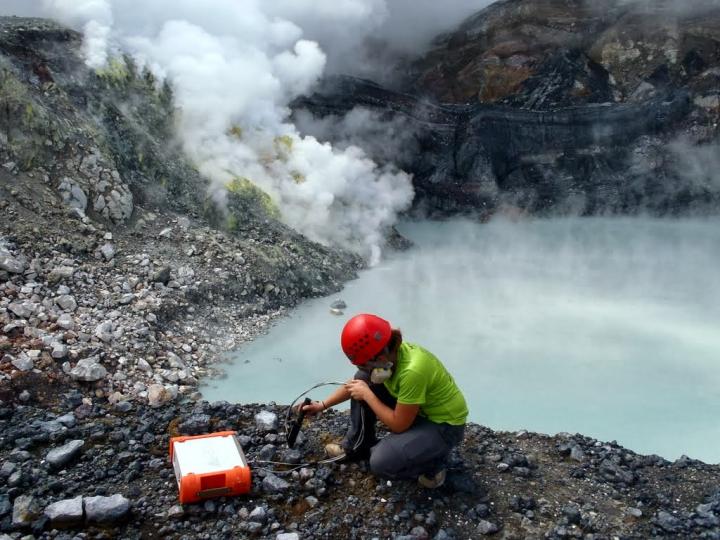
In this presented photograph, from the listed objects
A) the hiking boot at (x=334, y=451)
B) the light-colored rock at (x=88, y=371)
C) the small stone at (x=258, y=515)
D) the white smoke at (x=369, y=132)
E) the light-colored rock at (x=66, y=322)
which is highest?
the white smoke at (x=369, y=132)

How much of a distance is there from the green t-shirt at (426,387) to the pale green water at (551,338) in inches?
88.1

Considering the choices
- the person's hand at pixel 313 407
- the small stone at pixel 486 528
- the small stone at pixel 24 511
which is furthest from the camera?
the person's hand at pixel 313 407

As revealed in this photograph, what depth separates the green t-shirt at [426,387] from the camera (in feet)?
13.1

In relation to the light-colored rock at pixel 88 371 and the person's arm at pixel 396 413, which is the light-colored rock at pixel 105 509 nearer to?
the person's arm at pixel 396 413

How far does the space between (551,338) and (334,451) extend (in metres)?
4.66

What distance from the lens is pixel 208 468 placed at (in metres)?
4.20

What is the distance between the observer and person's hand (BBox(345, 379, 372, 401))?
4184 mm

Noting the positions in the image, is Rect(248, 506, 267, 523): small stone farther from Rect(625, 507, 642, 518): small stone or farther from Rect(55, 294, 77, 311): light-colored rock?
Rect(55, 294, 77, 311): light-colored rock

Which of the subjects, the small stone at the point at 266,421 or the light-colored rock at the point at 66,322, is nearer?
the small stone at the point at 266,421

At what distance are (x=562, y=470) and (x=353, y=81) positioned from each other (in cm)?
1543

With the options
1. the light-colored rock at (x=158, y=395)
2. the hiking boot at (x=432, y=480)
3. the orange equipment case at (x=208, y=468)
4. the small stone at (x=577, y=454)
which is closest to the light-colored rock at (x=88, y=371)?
the light-colored rock at (x=158, y=395)

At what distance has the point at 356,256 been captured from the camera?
12.2m

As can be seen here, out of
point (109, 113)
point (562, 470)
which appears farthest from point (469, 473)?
point (109, 113)

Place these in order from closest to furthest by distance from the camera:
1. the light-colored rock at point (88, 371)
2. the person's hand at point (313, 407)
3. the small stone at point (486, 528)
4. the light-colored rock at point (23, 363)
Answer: the small stone at point (486, 528)
the person's hand at point (313, 407)
the light-colored rock at point (23, 363)
the light-colored rock at point (88, 371)
